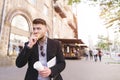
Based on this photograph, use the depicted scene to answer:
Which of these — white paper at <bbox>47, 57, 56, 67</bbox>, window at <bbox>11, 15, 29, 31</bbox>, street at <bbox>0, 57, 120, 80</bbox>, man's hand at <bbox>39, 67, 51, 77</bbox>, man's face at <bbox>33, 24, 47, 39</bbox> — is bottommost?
street at <bbox>0, 57, 120, 80</bbox>

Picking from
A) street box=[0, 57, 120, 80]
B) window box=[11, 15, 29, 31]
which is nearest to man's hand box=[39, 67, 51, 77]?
street box=[0, 57, 120, 80]

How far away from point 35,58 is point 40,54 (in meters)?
0.08

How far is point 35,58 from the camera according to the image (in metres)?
2.62

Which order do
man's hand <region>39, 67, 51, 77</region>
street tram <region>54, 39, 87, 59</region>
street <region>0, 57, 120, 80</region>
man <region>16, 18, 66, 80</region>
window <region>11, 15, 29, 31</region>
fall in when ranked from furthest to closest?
street tram <region>54, 39, 87, 59</region>
window <region>11, 15, 29, 31</region>
street <region>0, 57, 120, 80</region>
man <region>16, 18, 66, 80</region>
man's hand <region>39, 67, 51, 77</region>

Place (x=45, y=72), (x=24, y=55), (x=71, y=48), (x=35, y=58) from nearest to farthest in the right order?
(x=45, y=72) < (x=24, y=55) < (x=35, y=58) < (x=71, y=48)

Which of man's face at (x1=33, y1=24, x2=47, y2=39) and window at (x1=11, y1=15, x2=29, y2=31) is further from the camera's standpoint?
window at (x1=11, y1=15, x2=29, y2=31)

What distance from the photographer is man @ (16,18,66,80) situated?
2490mm

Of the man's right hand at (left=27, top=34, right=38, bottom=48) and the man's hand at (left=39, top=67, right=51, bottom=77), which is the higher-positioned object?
the man's right hand at (left=27, top=34, right=38, bottom=48)

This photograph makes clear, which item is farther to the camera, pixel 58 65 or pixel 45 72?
pixel 58 65

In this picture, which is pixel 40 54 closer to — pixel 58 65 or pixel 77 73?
pixel 58 65

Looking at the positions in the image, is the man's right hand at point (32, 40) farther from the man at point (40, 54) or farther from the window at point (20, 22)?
the window at point (20, 22)

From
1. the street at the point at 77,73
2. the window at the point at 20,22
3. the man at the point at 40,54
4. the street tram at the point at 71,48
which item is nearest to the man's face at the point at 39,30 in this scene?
the man at the point at 40,54

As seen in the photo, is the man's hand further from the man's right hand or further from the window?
the window

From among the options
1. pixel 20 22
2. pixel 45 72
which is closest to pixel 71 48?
pixel 20 22
